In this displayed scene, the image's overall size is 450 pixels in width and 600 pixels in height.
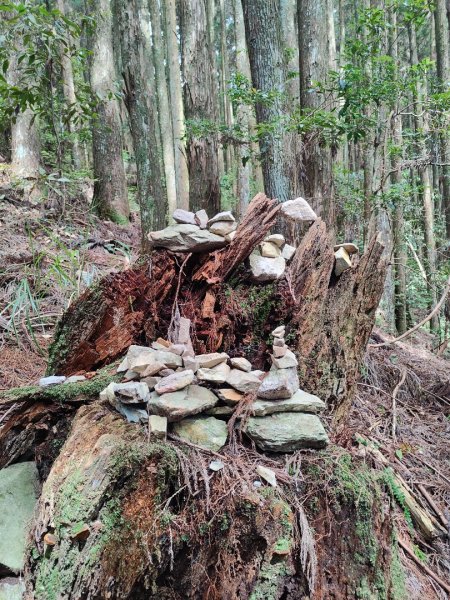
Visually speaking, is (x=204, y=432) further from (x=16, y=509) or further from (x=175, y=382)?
(x=16, y=509)

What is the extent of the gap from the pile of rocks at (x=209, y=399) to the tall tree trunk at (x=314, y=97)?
3818 millimetres

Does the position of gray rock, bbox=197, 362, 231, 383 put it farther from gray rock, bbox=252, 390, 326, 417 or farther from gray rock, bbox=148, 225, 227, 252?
gray rock, bbox=148, 225, 227, 252

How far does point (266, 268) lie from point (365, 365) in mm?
2264

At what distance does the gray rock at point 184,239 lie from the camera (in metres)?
2.42

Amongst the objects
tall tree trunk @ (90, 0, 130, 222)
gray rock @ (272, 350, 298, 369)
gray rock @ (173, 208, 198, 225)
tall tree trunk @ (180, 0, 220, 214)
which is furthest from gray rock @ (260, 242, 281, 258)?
tall tree trunk @ (90, 0, 130, 222)

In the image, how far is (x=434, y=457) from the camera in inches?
133

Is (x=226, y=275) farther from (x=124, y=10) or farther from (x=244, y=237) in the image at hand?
(x=124, y=10)

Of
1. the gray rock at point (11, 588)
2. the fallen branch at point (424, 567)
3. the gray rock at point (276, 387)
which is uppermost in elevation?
the gray rock at point (276, 387)

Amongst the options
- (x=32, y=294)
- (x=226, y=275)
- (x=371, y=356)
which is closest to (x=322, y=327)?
(x=226, y=275)

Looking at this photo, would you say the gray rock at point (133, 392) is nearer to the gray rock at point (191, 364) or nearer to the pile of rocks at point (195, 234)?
the gray rock at point (191, 364)

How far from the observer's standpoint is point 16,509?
192 centimetres

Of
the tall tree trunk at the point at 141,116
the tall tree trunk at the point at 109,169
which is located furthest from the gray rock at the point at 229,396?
the tall tree trunk at the point at 109,169

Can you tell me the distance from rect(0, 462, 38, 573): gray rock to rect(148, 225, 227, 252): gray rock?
138 centimetres

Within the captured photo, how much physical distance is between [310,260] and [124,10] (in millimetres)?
5167
